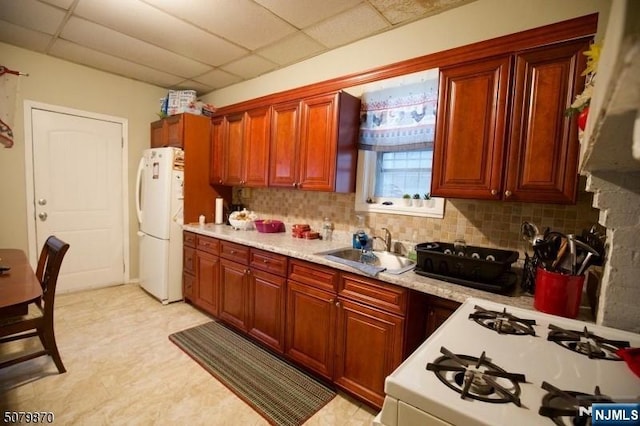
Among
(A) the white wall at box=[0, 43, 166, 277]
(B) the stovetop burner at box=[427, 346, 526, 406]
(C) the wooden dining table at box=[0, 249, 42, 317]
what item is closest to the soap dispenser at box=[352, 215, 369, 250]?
(B) the stovetop burner at box=[427, 346, 526, 406]

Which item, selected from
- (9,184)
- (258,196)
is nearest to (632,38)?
(258,196)

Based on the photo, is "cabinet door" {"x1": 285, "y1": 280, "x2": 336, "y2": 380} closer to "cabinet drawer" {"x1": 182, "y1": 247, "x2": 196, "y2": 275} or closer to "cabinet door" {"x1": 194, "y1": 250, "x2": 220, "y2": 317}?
Answer: "cabinet door" {"x1": 194, "y1": 250, "x2": 220, "y2": 317}

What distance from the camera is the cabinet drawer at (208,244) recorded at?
2945 millimetres

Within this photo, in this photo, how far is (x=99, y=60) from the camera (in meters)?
3.21

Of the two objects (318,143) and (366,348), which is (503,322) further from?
(318,143)

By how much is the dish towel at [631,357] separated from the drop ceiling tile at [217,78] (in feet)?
12.3

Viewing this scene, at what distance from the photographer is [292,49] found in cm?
277

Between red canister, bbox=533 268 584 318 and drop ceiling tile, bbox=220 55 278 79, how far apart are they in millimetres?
2928

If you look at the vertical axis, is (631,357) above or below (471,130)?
below

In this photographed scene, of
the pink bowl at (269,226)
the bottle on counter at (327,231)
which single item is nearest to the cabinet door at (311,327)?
the bottle on counter at (327,231)

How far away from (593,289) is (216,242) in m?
2.76

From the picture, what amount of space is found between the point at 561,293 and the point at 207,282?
283cm

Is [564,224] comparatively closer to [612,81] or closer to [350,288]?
[350,288]

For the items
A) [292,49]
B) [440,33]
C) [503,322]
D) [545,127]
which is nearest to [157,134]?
[292,49]
